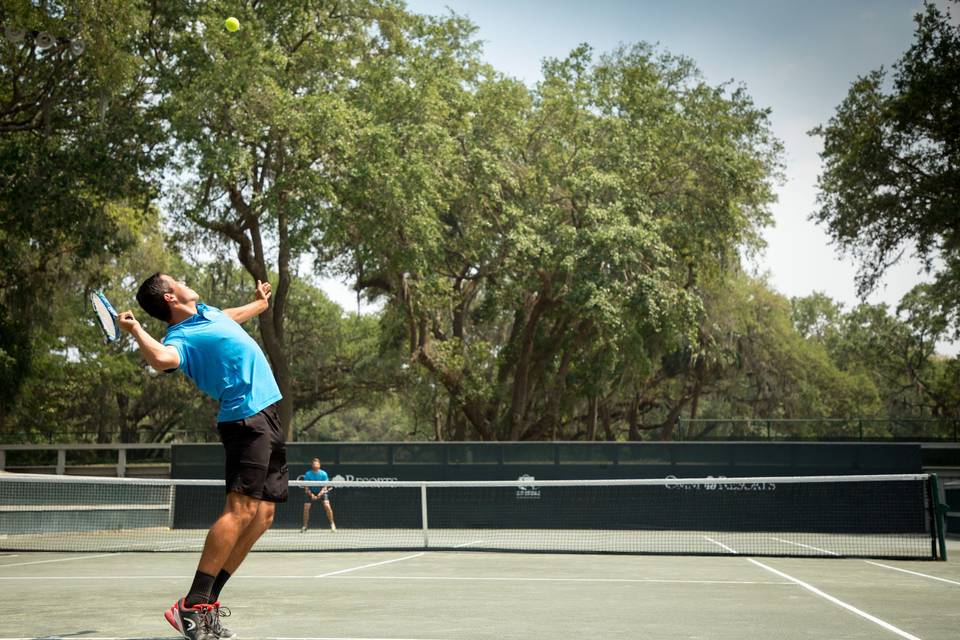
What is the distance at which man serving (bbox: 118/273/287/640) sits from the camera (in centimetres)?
506

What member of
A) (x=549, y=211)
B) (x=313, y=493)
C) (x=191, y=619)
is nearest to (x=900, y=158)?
(x=549, y=211)

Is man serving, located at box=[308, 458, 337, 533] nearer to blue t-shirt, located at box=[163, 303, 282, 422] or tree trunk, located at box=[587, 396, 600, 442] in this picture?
blue t-shirt, located at box=[163, 303, 282, 422]

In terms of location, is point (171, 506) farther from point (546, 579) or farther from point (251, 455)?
point (251, 455)

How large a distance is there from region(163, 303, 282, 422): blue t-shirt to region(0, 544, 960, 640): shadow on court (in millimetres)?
1407

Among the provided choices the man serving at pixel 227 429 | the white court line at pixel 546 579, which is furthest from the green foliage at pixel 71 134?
the man serving at pixel 227 429

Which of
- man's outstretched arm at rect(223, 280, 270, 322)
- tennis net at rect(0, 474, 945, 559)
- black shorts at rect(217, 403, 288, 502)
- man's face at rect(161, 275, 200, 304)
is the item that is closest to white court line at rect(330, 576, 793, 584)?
man's outstretched arm at rect(223, 280, 270, 322)

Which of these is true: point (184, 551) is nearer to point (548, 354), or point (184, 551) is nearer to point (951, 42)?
point (548, 354)

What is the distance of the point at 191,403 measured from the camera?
46750 millimetres

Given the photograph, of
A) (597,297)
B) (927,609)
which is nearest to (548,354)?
(597,297)

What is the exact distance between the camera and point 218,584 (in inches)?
208

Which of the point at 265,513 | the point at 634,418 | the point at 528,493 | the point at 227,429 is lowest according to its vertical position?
the point at 528,493

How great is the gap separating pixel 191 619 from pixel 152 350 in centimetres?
140

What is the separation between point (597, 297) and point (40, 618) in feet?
73.8

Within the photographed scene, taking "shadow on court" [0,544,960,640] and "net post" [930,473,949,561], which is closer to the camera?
"shadow on court" [0,544,960,640]
